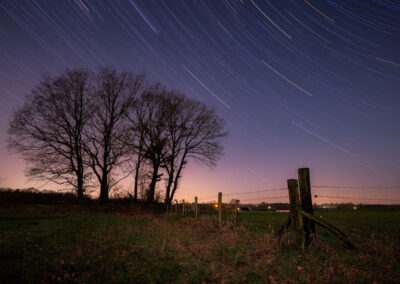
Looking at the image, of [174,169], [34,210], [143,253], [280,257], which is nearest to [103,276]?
[143,253]

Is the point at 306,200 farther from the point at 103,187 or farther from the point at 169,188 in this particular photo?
the point at 169,188

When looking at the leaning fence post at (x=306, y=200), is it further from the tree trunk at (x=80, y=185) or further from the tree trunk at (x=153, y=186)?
the tree trunk at (x=80, y=185)

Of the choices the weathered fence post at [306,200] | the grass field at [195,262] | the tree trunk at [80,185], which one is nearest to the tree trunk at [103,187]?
the tree trunk at [80,185]

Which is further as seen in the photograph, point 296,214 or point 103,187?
point 103,187

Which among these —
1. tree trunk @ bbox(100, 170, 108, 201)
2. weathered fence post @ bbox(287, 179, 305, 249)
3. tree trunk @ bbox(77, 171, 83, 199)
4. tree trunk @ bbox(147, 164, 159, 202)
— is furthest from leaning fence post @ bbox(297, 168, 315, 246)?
tree trunk @ bbox(77, 171, 83, 199)

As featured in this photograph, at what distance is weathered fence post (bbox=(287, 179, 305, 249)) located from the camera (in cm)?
639

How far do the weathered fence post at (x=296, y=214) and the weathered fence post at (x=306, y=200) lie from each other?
0.70 ft

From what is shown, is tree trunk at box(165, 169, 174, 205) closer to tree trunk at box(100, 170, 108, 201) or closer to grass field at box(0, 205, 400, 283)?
tree trunk at box(100, 170, 108, 201)

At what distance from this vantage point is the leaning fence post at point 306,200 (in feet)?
21.7

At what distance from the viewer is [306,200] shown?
6766 mm

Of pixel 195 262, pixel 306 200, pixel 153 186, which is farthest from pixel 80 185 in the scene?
pixel 306 200

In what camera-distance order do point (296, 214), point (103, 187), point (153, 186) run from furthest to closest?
point (153, 186)
point (103, 187)
point (296, 214)

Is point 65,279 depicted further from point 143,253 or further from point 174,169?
point 174,169

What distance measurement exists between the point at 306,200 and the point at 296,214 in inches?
21.7
